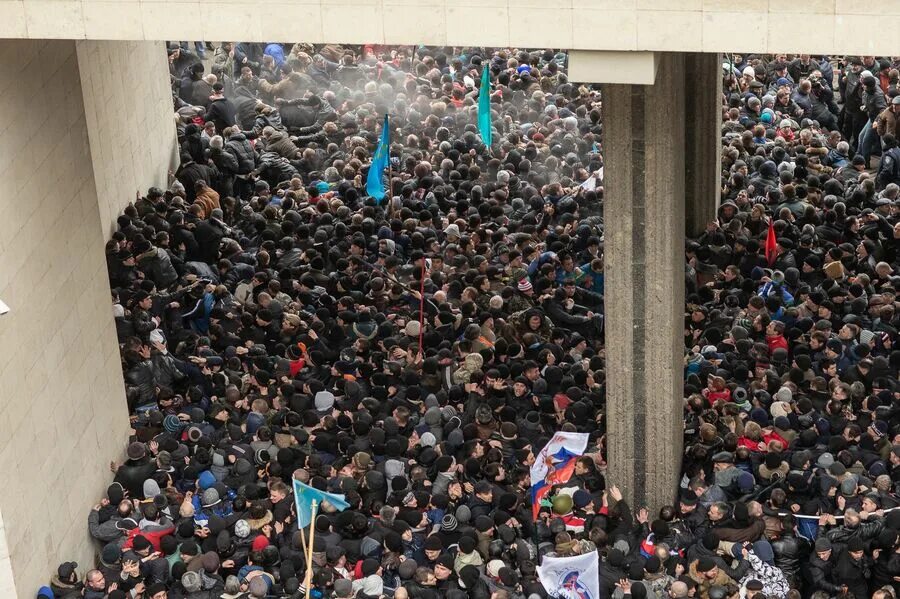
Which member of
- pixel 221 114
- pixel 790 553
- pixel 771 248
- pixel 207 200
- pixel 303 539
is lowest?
pixel 790 553

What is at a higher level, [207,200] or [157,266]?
[207,200]

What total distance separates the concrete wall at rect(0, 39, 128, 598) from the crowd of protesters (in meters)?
0.52

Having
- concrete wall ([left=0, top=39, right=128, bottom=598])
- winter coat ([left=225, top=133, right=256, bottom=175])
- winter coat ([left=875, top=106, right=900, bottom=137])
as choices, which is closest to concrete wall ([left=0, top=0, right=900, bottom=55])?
concrete wall ([left=0, top=39, right=128, bottom=598])

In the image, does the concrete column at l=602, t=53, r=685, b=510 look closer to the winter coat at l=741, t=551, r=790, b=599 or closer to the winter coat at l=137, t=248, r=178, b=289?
the winter coat at l=741, t=551, r=790, b=599


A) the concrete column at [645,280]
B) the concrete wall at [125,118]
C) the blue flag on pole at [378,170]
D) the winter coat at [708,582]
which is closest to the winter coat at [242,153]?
the concrete wall at [125,118]

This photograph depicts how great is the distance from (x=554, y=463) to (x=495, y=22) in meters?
4.57

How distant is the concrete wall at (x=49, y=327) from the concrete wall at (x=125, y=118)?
3.35m

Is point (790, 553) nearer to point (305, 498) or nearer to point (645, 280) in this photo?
point (645, 280)

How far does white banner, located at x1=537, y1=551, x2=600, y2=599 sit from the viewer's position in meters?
14.1

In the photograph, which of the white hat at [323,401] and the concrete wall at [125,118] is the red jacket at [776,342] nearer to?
the white hat at [323,401]

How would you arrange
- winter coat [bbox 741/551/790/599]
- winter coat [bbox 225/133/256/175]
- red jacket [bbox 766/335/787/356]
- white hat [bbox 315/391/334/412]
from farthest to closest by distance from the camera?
winter coat [bbox 225/133/256/175], red jacket [bbox 766/335/787/356], white hat [bbox 315/391/334/412], winter coat [bbox 741/551/790/599]

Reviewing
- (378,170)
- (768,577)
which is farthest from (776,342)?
(378,170)

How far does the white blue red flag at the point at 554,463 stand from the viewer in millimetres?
15172

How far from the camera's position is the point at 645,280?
15164 mm
